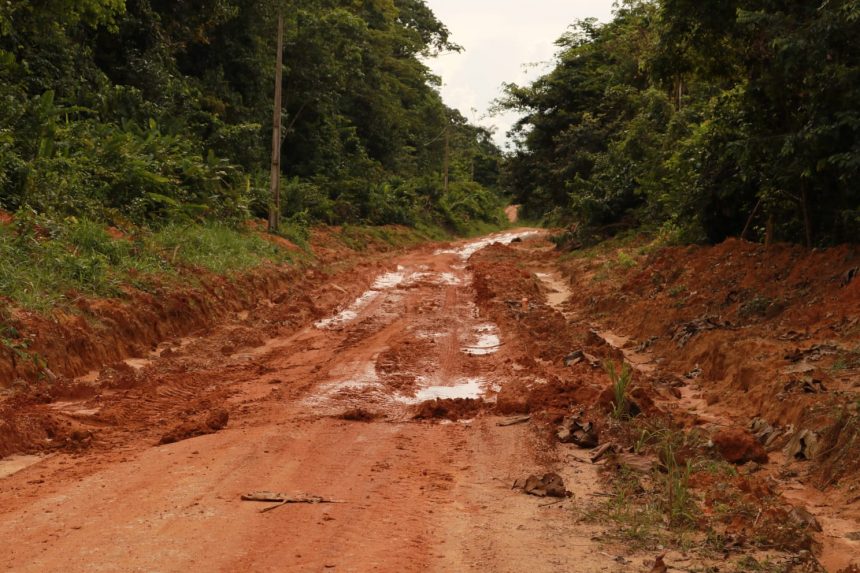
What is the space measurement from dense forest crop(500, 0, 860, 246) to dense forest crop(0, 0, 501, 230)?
427 inches

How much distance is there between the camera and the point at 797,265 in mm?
12219

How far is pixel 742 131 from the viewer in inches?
600

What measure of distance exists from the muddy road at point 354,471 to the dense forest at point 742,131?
12.9 feet

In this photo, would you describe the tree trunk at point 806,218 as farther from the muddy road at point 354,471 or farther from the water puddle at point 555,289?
the water puddle at point 555,289

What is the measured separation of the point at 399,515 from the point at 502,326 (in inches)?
347

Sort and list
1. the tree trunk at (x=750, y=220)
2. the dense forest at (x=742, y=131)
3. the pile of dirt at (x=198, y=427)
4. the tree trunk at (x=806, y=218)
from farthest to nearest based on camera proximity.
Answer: the tree trunk at (x=750, y=220), the tree trunk at (x=806, y=218), the dense forest at (x=742, y=131), the pile of dirt at (x=198, y=427)

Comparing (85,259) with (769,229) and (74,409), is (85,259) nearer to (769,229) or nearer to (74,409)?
(74,409)

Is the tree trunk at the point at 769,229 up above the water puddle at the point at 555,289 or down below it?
above

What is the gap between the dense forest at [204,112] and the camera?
53.7 feet

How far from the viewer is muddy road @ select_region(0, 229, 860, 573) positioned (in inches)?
184


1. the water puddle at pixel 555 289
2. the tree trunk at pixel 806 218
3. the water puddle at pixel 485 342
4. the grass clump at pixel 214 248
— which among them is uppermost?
the tree trunk at pixel 806 218

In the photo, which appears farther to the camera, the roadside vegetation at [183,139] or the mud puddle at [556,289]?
the mud puddle at [556,289]

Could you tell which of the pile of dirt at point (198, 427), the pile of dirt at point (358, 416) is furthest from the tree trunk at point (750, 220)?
the pile of dirt at point (198, 427)

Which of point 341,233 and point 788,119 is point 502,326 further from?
point 341,233
